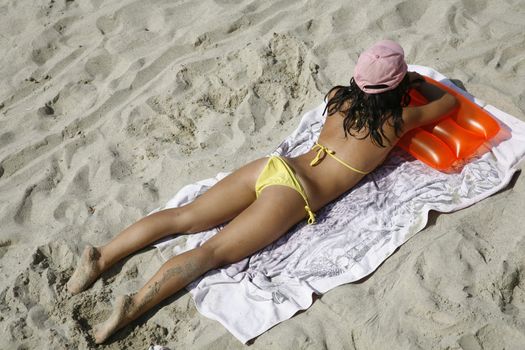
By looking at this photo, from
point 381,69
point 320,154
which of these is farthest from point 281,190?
point 381,69

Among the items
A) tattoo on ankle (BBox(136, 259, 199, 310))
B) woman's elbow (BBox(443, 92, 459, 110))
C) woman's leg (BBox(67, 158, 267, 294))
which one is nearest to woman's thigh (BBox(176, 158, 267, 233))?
woman's leg (BBox(67, 158, 267, 294))

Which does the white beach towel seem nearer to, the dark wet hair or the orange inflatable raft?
the orange inflatable raft

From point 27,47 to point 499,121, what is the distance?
3816mm

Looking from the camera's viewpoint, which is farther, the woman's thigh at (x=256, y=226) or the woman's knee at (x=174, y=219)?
the woman's knee at (x=174, y=219)

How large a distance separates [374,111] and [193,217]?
1.27 meters

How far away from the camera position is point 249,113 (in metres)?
4.26

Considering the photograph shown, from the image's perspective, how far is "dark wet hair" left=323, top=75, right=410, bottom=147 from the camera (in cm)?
339

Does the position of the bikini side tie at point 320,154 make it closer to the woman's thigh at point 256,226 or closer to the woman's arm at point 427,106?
the woman's thigh at point 256,226

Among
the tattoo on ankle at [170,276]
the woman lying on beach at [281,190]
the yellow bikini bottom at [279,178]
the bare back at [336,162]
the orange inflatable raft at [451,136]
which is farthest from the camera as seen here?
the orange inflatable raft at [451,136]

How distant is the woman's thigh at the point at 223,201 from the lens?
3.51 metres

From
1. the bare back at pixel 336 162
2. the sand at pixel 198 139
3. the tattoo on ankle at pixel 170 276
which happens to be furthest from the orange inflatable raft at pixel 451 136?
the tattoo on ankle at pixel 170 276

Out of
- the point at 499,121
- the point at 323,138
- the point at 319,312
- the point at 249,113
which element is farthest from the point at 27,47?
the point at 499,121

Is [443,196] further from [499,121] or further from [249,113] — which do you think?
[249,113]

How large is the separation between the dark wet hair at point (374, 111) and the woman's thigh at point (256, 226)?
563mm
